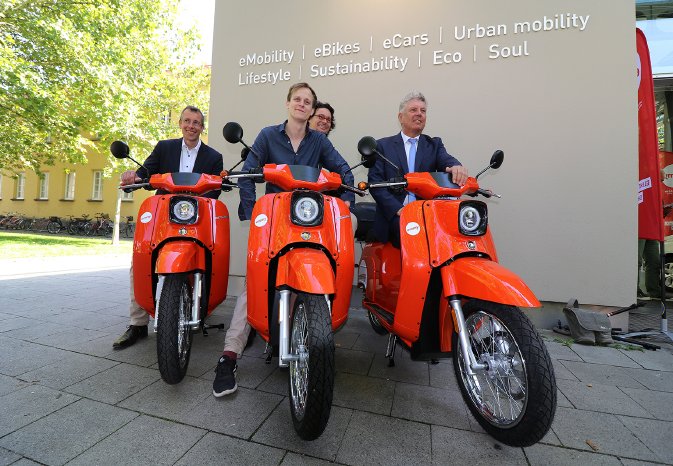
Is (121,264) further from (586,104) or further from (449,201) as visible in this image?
(586,104)

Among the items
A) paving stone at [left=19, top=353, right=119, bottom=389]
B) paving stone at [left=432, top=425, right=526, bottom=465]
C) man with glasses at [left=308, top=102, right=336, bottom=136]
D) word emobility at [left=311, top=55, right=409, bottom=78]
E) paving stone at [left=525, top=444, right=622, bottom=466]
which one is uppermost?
word emobility at [left=311, top=55, right=409, bottom=78]

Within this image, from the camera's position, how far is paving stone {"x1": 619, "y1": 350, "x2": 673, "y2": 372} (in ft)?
9.07

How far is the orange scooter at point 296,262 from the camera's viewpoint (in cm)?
171

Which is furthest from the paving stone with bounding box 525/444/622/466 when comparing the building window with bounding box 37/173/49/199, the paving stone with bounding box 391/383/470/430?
the building window with bounding box 37/173/49/199

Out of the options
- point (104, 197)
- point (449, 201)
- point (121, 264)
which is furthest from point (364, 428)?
point (104, 197)

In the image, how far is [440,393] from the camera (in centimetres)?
219

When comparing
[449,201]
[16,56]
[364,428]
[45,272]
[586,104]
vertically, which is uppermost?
[16,56]

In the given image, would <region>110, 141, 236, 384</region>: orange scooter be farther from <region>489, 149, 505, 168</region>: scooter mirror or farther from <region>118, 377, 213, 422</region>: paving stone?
<region>489, 149, 505, 168</region>: scooter mirror

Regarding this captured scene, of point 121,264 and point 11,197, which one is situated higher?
point 11,197

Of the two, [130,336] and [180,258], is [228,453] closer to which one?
[180,258]

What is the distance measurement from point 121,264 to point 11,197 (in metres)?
24.1

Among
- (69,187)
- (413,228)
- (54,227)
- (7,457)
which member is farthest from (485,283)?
(69,187)

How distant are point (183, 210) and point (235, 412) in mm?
1382

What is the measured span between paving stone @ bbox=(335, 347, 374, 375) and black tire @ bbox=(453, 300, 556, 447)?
2.93 feet
